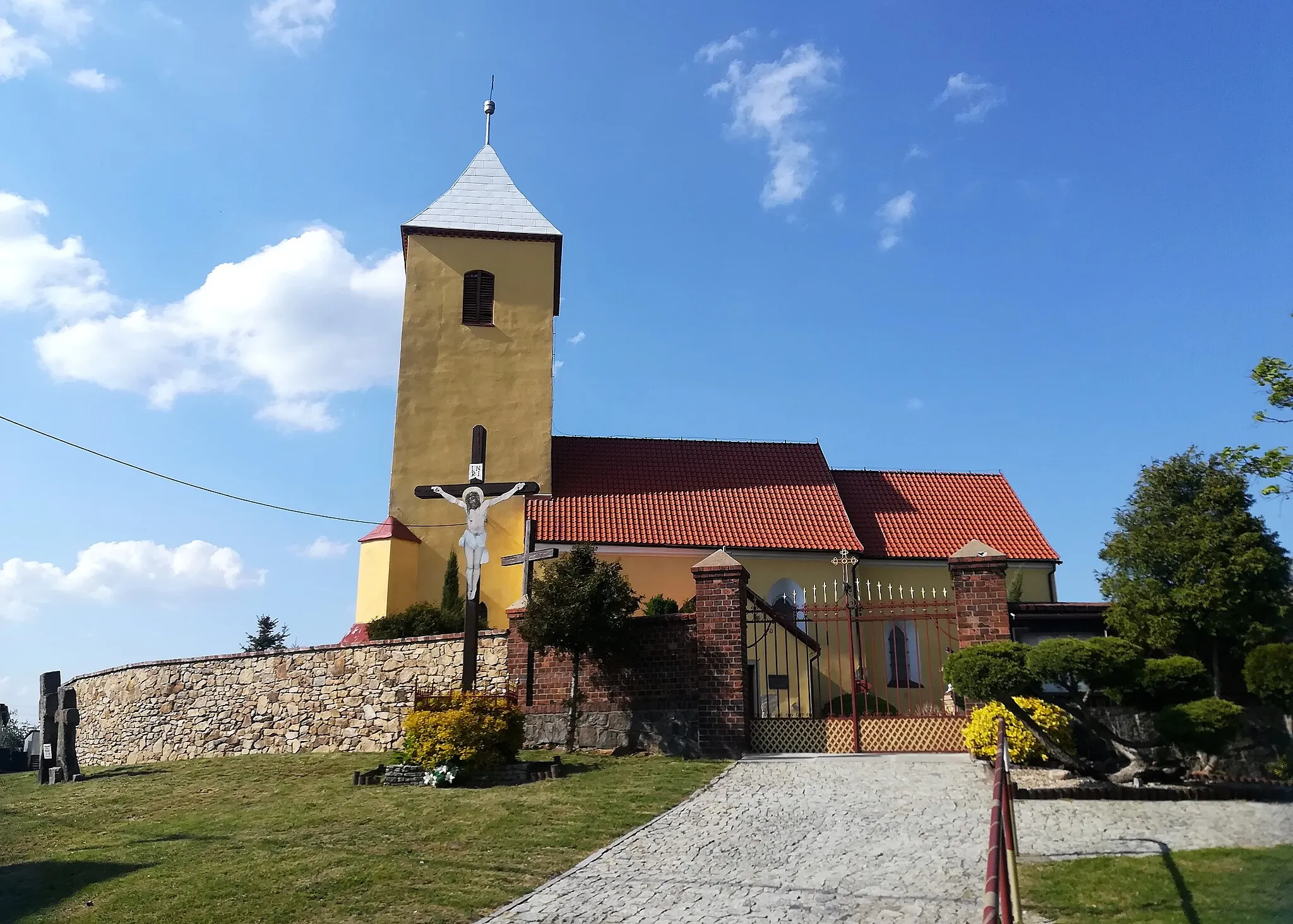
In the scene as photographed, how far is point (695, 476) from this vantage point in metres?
28.5

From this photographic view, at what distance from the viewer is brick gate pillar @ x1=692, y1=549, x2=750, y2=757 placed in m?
14.6

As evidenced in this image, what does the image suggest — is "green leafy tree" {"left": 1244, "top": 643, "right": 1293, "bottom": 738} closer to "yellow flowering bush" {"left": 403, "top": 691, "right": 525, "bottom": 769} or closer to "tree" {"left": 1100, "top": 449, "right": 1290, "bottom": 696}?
"tree" {"left": 1100, "top": 449, "right": 1290, "bottom": 696}

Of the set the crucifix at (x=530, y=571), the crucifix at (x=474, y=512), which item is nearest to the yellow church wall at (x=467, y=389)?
the crucifix at (x=530, y=571)

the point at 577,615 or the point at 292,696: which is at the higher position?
the point at 577,615

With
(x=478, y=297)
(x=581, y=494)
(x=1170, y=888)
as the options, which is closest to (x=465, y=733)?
(x=1170, y=888)

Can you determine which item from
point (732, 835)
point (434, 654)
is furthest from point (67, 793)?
point (732, 835)

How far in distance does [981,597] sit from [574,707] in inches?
260

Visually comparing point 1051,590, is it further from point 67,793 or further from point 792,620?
point 67,793

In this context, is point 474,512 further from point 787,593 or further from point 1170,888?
point 787,593

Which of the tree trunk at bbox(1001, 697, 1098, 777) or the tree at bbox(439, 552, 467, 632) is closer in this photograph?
the tree trunk at bbox(1001, 697, 1098, 777)

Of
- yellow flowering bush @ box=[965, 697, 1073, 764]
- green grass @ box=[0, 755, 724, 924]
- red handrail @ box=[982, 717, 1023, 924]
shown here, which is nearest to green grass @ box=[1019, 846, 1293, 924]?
red handrail @ box=[982, 717, 1023, 924]

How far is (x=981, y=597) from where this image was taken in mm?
14875

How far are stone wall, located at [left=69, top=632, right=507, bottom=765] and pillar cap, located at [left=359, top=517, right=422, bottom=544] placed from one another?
21.6ft

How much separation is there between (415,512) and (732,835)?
1893 centimetres
